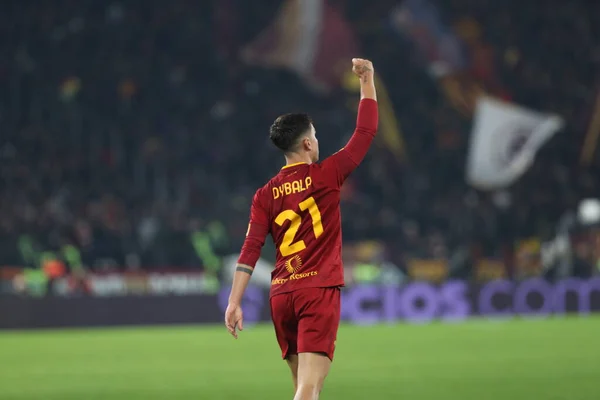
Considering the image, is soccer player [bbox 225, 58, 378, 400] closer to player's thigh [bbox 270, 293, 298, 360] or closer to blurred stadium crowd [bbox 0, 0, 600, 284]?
player's thigh [bbox 270, 293, 298, 360]

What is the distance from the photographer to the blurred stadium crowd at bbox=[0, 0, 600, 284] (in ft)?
73.4

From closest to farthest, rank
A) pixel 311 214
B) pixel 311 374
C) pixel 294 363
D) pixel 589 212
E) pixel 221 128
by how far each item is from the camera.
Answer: pixel 311 374 → pixel 311 214 → pixel 294 363 → pixel 589 212 → pixel 221 128

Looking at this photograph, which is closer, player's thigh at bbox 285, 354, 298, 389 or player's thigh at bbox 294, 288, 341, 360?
player's thigh at bbox 294, 288, 341, 360

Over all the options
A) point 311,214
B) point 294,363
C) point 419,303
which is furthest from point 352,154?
point 419,303

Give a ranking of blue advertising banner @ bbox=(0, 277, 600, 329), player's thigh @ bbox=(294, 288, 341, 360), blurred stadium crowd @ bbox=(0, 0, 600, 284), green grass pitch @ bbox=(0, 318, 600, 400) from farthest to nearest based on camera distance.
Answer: blurred stadium crowd @ bbox=(0, 0, 600, 284), blue advertising banner @ bbox=(0, 277, 600, 329), green grass pitch @ bbox=(0, 318, 600, 400), player's thigh @ bbox=(294, 288, 341, 360)

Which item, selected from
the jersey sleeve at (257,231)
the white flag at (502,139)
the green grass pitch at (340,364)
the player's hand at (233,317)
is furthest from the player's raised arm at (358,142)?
the white flag at (502,139)

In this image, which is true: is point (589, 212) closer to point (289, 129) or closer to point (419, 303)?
point (419, 303)

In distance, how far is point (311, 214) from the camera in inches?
192

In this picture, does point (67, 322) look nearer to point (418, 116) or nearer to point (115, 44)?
point (115, 44)

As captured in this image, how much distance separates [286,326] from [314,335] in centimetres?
22

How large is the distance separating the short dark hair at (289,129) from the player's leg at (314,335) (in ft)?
2.17

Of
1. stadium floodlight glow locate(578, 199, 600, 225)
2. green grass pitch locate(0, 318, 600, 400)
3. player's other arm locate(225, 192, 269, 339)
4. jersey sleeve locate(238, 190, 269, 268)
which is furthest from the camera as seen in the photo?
stadium floodlight glow locate(578, 199, 600, 225)

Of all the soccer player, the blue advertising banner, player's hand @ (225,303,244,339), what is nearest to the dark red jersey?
the soccer player

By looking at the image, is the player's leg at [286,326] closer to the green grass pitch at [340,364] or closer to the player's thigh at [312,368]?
the player's thigh at [312,368]
